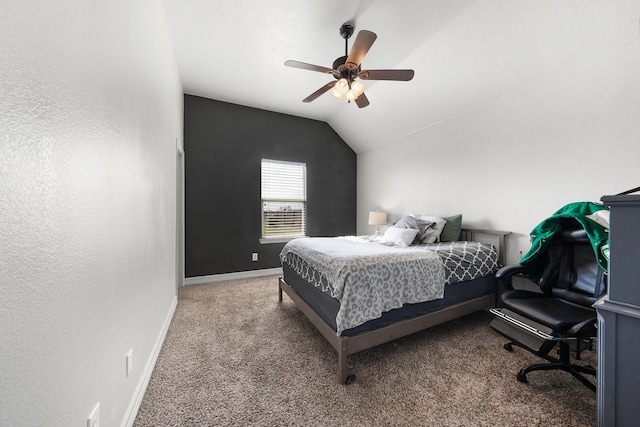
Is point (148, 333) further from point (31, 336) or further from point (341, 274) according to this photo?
point (341, 274)

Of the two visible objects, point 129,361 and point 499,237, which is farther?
point 499,237

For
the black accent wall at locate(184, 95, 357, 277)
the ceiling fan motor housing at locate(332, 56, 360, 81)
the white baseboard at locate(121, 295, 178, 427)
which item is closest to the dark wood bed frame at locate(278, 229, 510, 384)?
the white baseboard at locate(121, 295, 178, 427)

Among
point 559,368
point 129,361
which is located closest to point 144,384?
point 129,361

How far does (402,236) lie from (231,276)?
2.91 meters

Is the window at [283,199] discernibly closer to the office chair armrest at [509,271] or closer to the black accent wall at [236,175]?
the black accent wall at [236,175]

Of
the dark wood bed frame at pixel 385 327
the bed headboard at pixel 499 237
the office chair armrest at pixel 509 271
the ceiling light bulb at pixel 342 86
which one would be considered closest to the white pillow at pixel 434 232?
the bed headboard at pixel 499 237

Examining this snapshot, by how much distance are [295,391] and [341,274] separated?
829 millimetres

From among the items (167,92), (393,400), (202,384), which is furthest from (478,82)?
(202,384)

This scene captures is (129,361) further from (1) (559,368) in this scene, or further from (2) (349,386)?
(1) (559,368)

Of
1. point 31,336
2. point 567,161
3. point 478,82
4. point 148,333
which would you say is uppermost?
point 478,82

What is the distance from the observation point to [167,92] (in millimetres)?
2490

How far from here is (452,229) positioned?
3139 mm

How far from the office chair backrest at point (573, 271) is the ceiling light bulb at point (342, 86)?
2.26 meters

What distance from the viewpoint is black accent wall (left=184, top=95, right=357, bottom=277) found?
3910 millimetres
